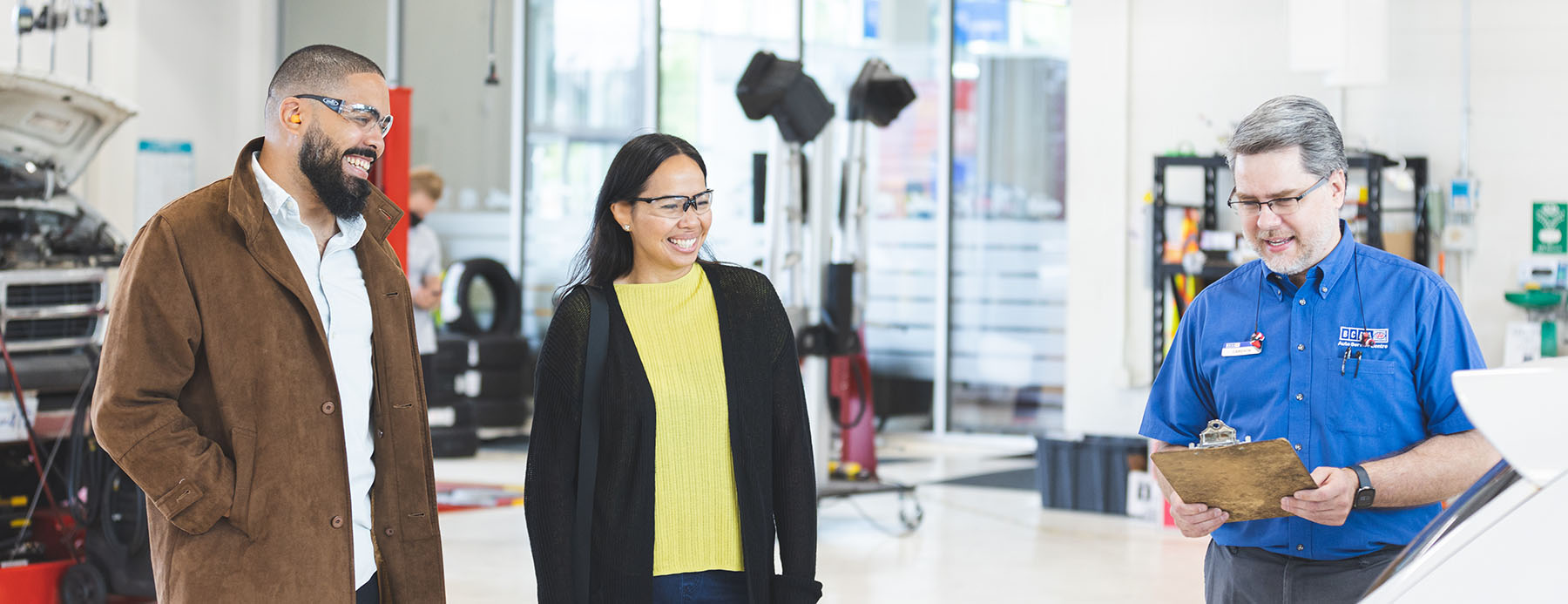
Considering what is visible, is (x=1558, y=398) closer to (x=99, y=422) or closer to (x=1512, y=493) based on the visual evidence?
(x=1512, y=493)

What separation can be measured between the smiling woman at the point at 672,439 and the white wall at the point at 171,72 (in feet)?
19.1

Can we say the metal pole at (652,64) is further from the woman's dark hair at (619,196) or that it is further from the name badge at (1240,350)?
the name badge at (1240,350)

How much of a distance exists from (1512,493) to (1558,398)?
0.37 feet

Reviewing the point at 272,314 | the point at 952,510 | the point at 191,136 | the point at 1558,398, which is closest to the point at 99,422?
the point at 272,314

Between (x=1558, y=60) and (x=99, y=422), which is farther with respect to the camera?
(x=1558, y=60)

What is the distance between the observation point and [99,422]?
1.95 m

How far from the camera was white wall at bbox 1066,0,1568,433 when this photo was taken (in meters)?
6.21

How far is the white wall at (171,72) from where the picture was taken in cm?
745

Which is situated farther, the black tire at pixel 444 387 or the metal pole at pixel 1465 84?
the black tire at pixel 444 387

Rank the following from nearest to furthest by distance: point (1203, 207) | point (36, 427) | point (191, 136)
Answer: point (36, 427) < point (1203, 207) < point (191, 136)

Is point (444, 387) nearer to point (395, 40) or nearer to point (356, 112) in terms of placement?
point (395, 40)

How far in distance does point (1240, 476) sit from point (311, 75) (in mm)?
1528

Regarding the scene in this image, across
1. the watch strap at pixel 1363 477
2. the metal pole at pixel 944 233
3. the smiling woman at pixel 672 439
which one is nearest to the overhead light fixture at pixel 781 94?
the smiling woman at pixel 672 439

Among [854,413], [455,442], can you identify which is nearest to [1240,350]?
[854,413]
